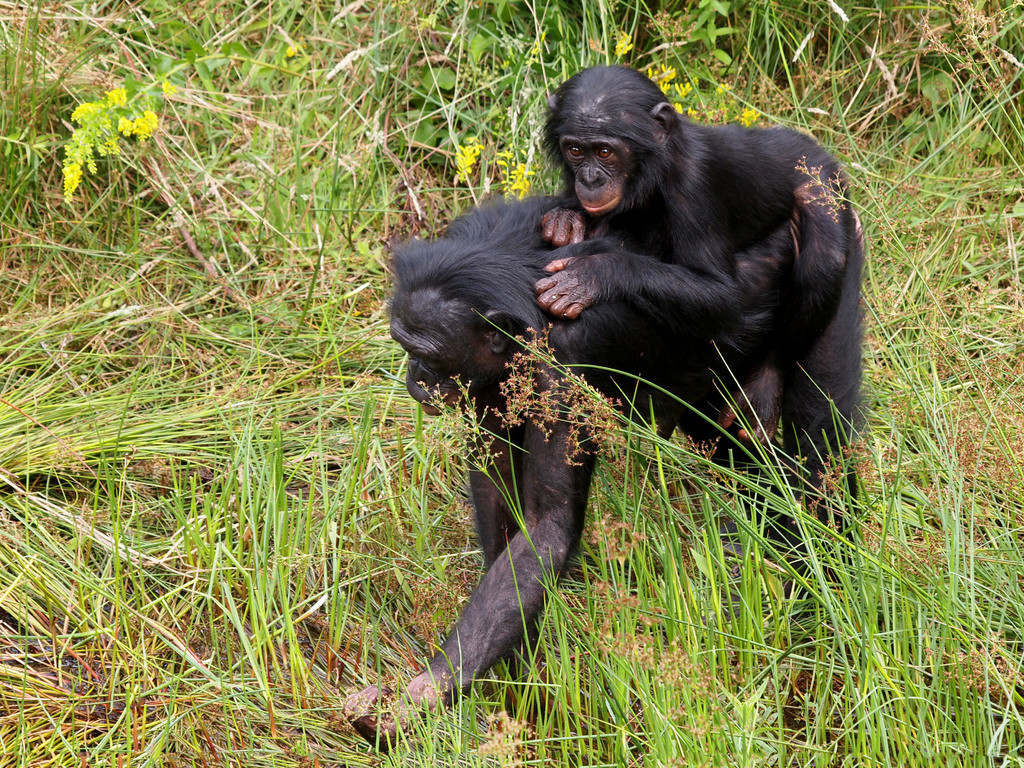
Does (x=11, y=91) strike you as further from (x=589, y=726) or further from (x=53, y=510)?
(x=589, y=726)

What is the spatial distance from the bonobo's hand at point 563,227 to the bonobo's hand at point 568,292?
307 millimetres

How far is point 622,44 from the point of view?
5789mm

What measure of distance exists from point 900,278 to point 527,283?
7.91ft

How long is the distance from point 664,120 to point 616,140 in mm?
205

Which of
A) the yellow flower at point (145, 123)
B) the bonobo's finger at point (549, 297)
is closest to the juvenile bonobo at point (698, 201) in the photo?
the bonobo's finger at point (549, 297)

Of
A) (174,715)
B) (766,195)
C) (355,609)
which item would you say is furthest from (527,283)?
(174,715)

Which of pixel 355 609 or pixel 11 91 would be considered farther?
pixel 11 91

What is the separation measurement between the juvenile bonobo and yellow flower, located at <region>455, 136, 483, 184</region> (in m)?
1.32

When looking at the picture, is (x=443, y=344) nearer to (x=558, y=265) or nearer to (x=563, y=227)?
(x=558, y=265)

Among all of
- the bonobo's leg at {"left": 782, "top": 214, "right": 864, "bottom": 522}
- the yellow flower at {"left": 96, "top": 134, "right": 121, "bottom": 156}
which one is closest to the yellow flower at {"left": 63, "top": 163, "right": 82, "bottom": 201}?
the yellow flower at {"left": 96, "top": 134, "right": 121, "bottom": 156}

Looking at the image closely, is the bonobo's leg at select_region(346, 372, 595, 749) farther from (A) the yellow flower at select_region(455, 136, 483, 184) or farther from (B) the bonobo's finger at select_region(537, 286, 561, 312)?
(A) the yellow flower at select_region(455, 136, 483, 184)

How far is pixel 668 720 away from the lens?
2.96 meters

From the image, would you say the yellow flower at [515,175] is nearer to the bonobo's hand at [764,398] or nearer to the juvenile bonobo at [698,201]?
the juvenile bonobo at [698,201]

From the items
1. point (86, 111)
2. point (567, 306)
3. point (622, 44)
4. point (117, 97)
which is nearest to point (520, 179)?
point (622, 44)
